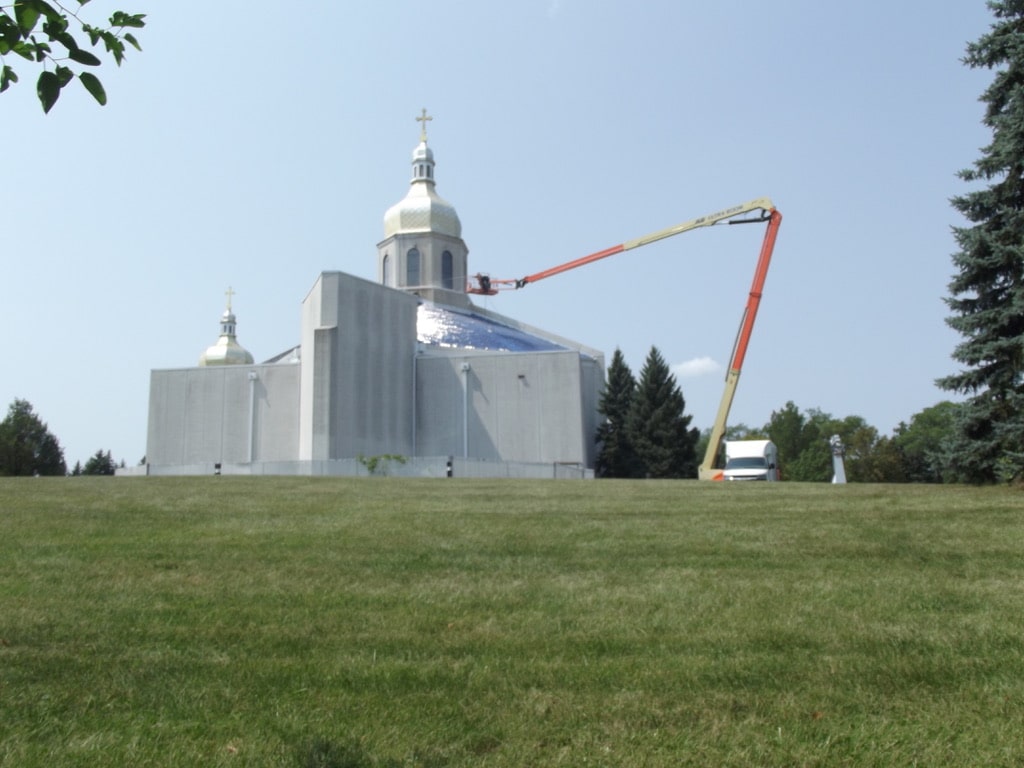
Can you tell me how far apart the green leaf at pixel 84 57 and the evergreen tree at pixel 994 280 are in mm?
15535

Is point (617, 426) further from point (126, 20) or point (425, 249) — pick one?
point (126, 20)

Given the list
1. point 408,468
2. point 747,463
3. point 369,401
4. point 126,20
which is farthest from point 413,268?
point 126,20

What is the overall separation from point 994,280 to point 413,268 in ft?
153

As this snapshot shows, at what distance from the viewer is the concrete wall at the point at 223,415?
46219mm

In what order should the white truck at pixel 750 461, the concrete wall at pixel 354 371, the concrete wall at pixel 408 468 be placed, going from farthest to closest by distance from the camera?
the concrete wall at pixel 354 371 < the concrete wall at pixel 408 468 < the white truck at pixel 750 461

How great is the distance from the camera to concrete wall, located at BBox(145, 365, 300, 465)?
4622 centimetres

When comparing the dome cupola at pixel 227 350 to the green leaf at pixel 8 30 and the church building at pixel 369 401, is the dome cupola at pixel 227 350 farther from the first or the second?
the green leaf at pixel 8 30

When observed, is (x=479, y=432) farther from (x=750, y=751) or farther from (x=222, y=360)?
(x=750, y=751)

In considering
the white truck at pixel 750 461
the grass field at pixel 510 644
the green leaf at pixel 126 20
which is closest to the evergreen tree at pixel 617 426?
the white truck at pixel 750 461

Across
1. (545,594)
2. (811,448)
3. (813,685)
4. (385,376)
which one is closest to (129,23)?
(813,685)

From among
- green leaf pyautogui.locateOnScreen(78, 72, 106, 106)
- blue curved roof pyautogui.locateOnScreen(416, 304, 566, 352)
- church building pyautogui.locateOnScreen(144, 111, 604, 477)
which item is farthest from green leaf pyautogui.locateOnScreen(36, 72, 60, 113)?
blue curved roof pyautogui.locateOnScreen(416, 304, 566, 352)

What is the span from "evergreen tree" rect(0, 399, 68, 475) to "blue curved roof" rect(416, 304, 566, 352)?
23.9 meters

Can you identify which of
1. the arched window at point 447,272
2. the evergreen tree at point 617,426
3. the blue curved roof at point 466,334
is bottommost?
the evergreen tree at point 617,426

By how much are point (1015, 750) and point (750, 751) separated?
3.74 feet
